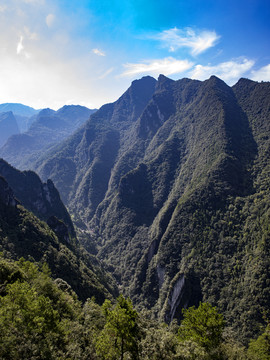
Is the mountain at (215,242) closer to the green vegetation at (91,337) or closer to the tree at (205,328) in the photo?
the tree at (205,328)

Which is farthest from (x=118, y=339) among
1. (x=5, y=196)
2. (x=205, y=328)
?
(x=5, y=196)

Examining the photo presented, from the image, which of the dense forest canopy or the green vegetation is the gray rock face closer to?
the dense forest canopy

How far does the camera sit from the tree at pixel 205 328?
29609mm

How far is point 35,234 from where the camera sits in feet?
308

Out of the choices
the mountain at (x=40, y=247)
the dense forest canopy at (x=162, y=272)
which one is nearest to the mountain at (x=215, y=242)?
the dense forest canopy at (x=162, y=272)

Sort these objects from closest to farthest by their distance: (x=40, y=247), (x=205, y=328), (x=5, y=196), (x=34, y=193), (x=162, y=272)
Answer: (x=205, y=328) → (x=40, y=247) → (x=5, y=196) → (x=162, y=272) → (x=34, y=193)

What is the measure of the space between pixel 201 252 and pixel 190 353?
343ft

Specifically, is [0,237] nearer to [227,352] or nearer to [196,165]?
[227,352]

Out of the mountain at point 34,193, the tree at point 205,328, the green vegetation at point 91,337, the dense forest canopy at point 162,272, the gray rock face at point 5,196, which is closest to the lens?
the green vegetation at point 91,337

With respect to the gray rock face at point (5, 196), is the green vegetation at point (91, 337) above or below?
below

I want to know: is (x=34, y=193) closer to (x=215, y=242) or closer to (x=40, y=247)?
(x=40, y=247)

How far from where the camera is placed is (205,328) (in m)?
30.9

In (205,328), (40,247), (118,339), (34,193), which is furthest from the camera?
(34,193)

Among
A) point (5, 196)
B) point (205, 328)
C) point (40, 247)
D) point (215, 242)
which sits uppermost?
point (5, 196)
